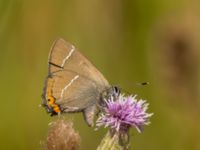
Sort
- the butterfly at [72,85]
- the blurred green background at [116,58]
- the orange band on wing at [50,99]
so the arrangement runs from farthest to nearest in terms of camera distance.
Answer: the blurred green background at [116,58]
the butterfly at [72,85]
the orange band on wing at [50,99]

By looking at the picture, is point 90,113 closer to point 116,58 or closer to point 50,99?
point 50,99

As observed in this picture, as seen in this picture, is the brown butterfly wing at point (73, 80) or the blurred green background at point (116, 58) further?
the blurred green background at point (116, 58)

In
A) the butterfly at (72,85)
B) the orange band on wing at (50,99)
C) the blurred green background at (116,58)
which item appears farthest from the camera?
the blurred green background at (116,58)

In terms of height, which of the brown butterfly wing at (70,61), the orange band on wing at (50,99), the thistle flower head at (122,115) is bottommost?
the thistle flower head at (122,115)

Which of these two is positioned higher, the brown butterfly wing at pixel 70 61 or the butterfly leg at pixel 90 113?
the brown butterfly wing at pixel 70 61

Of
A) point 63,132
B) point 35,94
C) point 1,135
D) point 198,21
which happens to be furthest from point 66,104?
point 198,21

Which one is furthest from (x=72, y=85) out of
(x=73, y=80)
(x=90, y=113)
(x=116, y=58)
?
(x=116, y=58)

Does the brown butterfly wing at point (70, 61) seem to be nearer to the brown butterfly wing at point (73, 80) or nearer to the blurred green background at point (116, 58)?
the brown butterfly wing at point (73, 80)

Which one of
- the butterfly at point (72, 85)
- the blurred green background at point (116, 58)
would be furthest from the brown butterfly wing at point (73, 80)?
the blurred green background at point (116, 58)

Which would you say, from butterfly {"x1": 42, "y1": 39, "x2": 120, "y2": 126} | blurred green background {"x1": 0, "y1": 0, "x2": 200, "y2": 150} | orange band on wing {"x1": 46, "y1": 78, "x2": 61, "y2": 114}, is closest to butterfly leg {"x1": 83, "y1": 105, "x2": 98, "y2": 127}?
butterfly {"x1": 42, "y1": 39, "x2": 120, "y2": 126}
